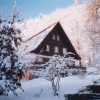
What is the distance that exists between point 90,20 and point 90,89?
21.1 ft

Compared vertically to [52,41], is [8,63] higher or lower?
lower

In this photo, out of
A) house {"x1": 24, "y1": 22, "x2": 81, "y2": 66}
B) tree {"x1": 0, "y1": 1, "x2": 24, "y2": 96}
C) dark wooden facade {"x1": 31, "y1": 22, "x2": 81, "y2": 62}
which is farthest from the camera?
dark wooden facade {"x1": 31, "y1": 22, "x2": 81, "y2": 62}

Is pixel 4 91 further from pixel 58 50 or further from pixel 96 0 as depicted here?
pixel 58 50

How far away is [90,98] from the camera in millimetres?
7246

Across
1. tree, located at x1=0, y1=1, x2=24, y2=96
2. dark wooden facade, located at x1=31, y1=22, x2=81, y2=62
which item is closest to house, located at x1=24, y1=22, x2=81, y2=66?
dark wooden facade, located at x1=31, y1=22, x2=81, y2=62

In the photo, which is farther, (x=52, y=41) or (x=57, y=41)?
(x=57, y=41)

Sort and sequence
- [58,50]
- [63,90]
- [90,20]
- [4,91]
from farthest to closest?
1. [58,50]
2. [90,20]
3. [63,90]
4. [4,91]

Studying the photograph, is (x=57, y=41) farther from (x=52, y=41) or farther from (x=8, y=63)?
(x=8, y=63)

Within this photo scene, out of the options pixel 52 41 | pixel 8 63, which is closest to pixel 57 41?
pixel 52 41

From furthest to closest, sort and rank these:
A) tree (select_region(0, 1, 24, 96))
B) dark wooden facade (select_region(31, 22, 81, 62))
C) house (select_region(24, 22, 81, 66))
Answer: dark wooden facade (select_region(31, 22, 81, 62))
house (select_region(24, 22, 81, 66))
tree (select_region(0, 1, 24, 96))

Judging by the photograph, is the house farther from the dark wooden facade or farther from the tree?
the tree

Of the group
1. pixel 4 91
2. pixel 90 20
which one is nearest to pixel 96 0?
pixel 90 20

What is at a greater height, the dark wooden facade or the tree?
the dark wooden facade

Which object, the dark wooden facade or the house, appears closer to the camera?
the house
